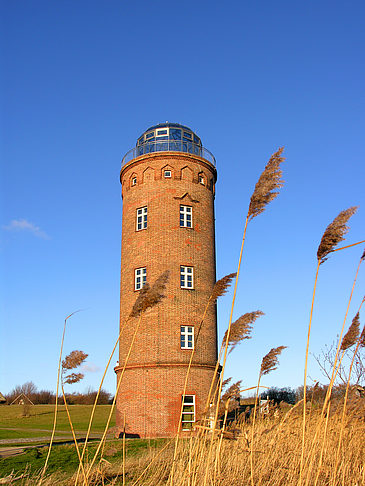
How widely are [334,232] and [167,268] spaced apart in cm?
1688

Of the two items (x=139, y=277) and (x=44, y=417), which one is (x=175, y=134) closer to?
(x=139, y=277)

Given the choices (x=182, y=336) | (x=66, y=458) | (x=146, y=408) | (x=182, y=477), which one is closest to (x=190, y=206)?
(x=182, y=336)

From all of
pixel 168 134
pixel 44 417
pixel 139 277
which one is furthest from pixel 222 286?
pixel 44 417

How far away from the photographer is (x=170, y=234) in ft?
70.3

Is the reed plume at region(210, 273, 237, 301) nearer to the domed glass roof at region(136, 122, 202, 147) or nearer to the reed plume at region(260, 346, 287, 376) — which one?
the reed plume at region(260, 346, 287, 376)

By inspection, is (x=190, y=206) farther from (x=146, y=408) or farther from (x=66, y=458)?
(x=66, y=458)

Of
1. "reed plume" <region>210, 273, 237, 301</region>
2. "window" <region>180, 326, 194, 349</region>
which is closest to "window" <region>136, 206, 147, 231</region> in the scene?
"window" <region>180, 326, 194, 349</region>

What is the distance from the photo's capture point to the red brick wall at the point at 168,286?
19.6 metres

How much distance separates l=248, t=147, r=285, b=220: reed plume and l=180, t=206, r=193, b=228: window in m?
17.6

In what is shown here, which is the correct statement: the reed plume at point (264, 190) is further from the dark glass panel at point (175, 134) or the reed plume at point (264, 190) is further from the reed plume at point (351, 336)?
the dark glass panel at point (175, 134)

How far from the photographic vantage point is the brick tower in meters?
19.6

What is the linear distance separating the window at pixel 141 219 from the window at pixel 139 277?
2103 mm

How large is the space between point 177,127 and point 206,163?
2.69m

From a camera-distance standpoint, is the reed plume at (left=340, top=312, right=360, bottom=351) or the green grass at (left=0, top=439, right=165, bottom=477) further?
the green grass at (left=0, top=439, right=165, bottom=477)
